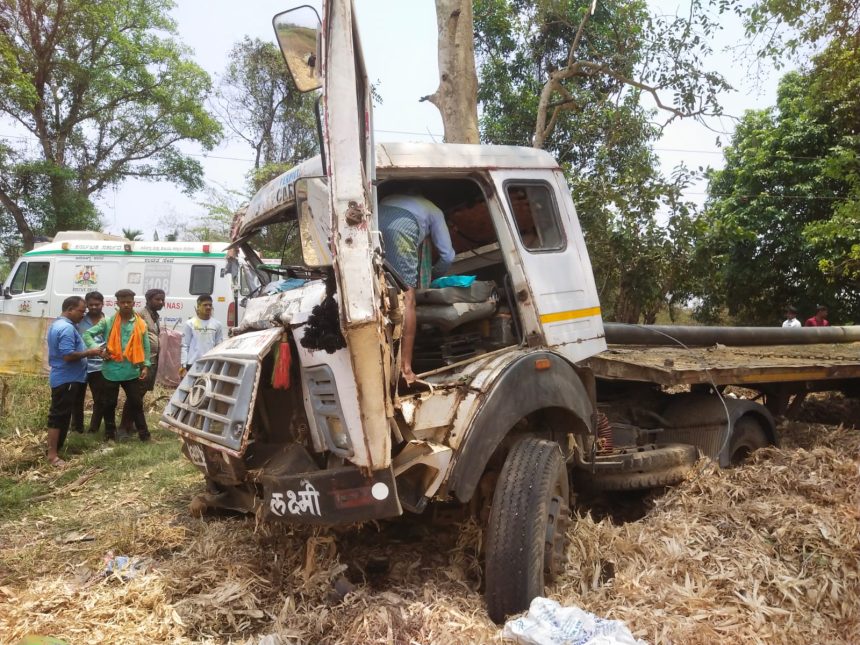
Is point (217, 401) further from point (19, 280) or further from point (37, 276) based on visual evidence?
point (19, 280)

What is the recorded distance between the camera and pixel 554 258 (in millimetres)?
4086

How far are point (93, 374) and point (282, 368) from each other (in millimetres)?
4807

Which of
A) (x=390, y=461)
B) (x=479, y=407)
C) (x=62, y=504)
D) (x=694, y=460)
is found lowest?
(x=62, y=504)

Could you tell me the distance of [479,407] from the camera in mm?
3152

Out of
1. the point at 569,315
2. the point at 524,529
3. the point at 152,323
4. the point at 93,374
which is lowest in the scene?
the point at 524,529

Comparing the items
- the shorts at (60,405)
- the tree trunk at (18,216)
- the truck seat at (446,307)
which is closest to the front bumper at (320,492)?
the truck seat at (446,307)

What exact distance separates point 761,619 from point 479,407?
1.59 m

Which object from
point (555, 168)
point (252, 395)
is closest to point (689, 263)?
point (555, 168)

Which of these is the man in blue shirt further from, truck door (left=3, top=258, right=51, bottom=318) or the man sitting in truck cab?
truck door (left=3, top=258, right=51, bottom=318)

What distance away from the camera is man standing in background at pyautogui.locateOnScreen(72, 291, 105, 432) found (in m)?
6.98

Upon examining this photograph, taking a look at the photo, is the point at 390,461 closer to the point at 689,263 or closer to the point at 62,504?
the point at 62,504

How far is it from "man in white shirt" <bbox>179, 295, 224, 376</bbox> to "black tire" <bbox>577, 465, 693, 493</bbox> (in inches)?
173

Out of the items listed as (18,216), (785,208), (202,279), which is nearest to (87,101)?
(18,216)

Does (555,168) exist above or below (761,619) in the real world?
above
